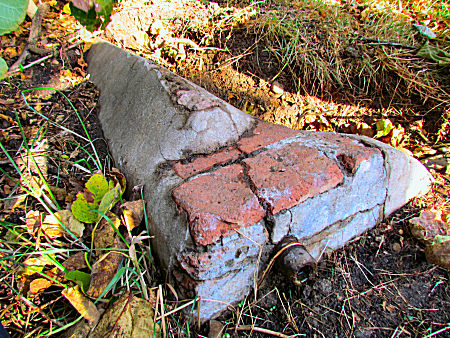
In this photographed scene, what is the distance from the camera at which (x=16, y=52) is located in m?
2.32

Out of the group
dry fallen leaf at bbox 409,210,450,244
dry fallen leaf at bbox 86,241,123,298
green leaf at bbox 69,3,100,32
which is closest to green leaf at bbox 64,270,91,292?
dry fallen leaf at bbox 86,241,123,298

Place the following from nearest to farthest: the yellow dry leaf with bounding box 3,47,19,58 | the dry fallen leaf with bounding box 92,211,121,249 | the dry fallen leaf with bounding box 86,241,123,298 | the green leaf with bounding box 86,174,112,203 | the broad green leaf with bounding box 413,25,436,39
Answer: the dry fallen leaf with bounding box 86,241,123,298 → the dry fallen leaf with bounding box 92,211,121,249 → the green leaf with bounding box 86,174,112,203 → the yellow dry leaf with bounding box 3,47,19,58 → the broad green leaf with bounding box 413,25,436,39

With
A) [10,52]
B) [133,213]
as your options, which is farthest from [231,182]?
[10,52]

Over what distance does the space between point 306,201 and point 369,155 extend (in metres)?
0.46

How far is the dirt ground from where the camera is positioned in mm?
1182

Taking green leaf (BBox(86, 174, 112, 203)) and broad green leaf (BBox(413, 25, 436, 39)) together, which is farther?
broad green leaf (BBox(413, 25, 436, 39))

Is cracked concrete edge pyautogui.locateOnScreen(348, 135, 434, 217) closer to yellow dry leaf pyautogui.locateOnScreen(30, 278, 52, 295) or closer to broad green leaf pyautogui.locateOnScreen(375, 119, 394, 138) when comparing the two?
broad green leaf pyautogui.locateOnScreen(375, 119, 394, 138)

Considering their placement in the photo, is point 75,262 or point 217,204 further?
point 75,262

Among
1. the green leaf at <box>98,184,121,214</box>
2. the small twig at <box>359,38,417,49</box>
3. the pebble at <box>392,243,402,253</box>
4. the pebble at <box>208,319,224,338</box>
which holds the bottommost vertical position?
the pebble at <box>392,243,402,253</box>

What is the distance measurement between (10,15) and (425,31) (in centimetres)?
301

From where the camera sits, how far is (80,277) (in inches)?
46.7

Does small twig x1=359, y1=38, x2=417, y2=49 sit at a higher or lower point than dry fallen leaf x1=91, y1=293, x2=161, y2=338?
higher

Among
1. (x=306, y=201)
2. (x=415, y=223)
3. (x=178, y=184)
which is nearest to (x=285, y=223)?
(x=306, y=201)

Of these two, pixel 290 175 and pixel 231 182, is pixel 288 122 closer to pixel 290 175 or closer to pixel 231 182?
pixel 290 175
